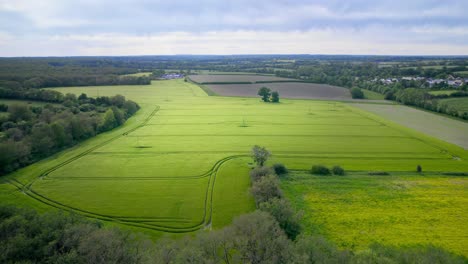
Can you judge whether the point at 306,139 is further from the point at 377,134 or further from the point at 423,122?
Result: the point at 423,122

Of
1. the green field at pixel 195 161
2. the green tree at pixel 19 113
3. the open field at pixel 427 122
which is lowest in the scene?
the green field at pixel 195 161

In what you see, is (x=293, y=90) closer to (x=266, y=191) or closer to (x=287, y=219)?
(x=266, y=191)

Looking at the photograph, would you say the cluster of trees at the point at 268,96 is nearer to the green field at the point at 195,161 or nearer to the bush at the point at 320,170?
the green field at the point at 195,161

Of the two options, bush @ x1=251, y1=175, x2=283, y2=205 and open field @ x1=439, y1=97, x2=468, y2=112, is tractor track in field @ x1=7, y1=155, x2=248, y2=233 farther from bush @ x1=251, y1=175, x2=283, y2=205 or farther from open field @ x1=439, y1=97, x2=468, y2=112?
open field @ x1=439, y1=97, x2=468, y2=112

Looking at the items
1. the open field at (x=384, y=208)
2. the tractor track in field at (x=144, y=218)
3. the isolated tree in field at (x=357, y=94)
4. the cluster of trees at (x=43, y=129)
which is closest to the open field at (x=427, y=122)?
the isolated tree in field at (x=357, y=94)

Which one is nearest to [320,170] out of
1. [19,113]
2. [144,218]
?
[144,218]

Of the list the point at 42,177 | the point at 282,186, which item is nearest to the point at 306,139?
the point at 282,186

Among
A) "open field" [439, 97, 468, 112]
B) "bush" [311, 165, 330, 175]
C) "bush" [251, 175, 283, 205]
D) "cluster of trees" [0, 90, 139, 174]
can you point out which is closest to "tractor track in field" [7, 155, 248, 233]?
"bush" [251, 175, 283, 205]
